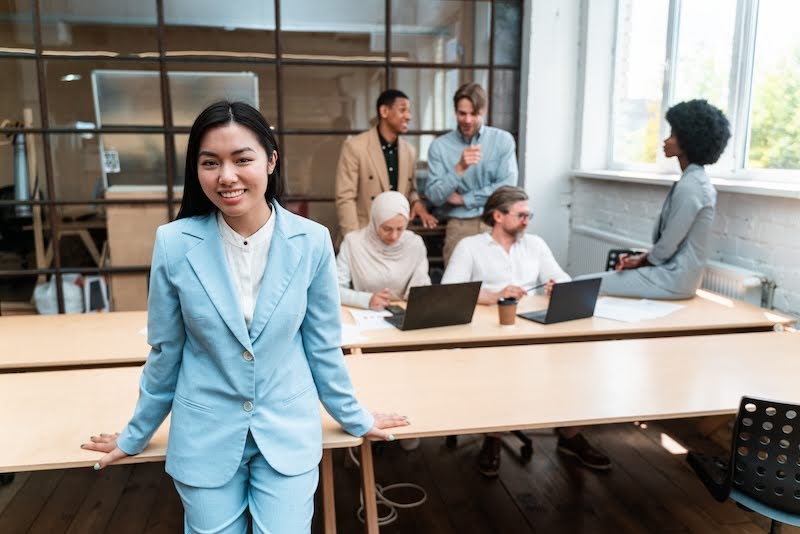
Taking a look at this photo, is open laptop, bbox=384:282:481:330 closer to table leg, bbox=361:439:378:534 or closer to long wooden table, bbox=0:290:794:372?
long wooden table, bbox=0:290:794:372

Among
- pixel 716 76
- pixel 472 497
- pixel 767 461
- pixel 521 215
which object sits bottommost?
pixel 472 497

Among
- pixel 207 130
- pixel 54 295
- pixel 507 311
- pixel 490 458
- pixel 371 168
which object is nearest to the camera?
pixel 207 130

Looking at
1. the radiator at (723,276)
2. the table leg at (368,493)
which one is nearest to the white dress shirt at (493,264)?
the radiator at (723,276)

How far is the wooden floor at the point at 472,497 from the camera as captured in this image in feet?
8.16

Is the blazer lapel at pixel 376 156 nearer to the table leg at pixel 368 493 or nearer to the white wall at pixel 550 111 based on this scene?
the white wall at pixel 550 111

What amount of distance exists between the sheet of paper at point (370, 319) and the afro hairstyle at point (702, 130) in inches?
62.9

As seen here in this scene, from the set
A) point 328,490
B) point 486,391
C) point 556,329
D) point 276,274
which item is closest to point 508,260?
point 556,329

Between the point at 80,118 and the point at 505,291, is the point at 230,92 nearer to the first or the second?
the point at 80,118

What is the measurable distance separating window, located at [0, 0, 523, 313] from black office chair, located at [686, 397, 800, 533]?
9.98 feet

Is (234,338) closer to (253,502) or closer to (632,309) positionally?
(253,502)

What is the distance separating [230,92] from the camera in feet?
13.7

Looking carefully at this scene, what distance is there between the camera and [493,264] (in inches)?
123

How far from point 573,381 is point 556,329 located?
58 centimetres

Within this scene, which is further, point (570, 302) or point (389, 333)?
point (570, 302)
